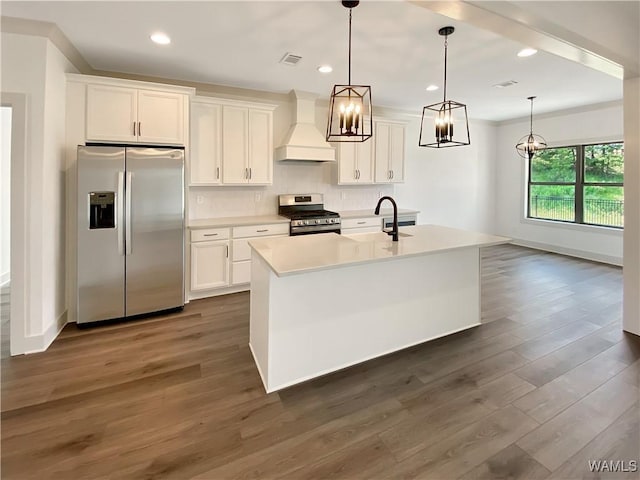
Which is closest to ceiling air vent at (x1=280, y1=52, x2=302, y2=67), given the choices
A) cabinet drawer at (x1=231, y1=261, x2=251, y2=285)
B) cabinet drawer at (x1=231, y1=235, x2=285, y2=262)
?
cabinet drawer at (x1=231, y1=235, x2=285, y2=262)

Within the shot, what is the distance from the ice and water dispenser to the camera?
3203mm

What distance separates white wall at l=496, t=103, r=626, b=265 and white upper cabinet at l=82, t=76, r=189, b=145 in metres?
6.64

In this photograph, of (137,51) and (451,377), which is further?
(137,51)

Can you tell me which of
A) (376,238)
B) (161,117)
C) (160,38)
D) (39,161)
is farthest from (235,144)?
(376,238)

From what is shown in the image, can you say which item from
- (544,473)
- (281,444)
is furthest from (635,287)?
(281,444)

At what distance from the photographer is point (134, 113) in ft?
11.5

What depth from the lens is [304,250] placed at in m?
2.42

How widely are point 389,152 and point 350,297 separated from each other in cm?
369

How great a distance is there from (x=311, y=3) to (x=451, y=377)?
2.98 meters

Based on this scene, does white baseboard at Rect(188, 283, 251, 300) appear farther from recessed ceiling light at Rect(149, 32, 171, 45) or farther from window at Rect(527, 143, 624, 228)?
window at Rect(527, 143, 624, 228)

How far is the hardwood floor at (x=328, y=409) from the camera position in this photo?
1.67 meters

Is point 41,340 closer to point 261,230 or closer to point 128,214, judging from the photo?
→ point 128,214

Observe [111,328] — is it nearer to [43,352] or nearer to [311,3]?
[43,352]

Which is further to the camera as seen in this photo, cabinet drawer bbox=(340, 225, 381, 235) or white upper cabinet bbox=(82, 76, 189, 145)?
cabinet drawer bbox=(340, 225, 381, 235)
